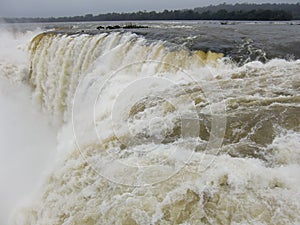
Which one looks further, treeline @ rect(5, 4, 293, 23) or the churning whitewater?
treeline @ rect(5, 4, 293, 23)

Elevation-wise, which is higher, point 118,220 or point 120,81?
point 120,81

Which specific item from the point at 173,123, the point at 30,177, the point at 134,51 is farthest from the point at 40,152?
the point at 173,123

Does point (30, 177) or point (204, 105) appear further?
point (30, 177)

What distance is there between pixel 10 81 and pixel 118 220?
10.7m

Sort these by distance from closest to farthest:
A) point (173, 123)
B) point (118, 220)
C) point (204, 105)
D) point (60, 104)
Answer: point (118, 220), point (173, 123), point (204, 105), point (60, 104)

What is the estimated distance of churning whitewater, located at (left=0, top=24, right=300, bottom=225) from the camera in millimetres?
3334

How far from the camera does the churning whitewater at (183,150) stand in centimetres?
333

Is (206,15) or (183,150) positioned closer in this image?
(183,150)

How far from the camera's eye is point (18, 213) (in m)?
4.38

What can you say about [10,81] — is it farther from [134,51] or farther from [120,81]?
[120,81]

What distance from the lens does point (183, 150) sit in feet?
13.9

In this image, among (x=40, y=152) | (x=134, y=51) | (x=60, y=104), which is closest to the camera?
(x=40, y=152)

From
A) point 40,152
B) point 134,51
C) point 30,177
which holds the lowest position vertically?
point 40,152

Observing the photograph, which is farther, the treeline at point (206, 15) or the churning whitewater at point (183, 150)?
the treeline at point (206, 15)
